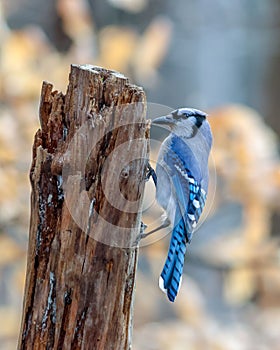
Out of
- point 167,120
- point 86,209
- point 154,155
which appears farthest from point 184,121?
point 154,155

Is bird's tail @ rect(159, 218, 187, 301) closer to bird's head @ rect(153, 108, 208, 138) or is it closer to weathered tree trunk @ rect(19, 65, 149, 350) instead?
weathered tree trunk @ rect(19, 65, 149, 350)

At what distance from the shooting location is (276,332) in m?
2.20

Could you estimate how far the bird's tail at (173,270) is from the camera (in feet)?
2.70

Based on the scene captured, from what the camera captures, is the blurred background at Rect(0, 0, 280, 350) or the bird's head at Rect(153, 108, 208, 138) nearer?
the bird's head at Rect(153, 108, 208, 138)

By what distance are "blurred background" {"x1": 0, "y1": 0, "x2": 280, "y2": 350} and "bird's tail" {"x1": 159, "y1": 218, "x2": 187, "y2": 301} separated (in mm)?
278

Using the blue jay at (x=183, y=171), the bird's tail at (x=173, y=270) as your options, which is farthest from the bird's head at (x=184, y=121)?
the bird's tail at (x=173, y=270)

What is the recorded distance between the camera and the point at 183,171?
0.90 meters

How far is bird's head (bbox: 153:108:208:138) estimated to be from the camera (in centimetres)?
90

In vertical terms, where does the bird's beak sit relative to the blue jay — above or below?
above

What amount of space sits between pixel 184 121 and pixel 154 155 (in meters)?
0.42

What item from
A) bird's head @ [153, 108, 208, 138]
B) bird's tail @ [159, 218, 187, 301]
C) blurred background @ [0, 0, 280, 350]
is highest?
blurred background @ [0, 0, 280, 350]

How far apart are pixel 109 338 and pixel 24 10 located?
98.9 inches

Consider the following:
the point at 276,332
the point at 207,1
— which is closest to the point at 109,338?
the point at 276,332

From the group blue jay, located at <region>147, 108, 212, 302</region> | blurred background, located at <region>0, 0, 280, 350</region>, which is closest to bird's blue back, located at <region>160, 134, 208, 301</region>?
blue jay, located at <region>147, 108, 212, 302</region>
